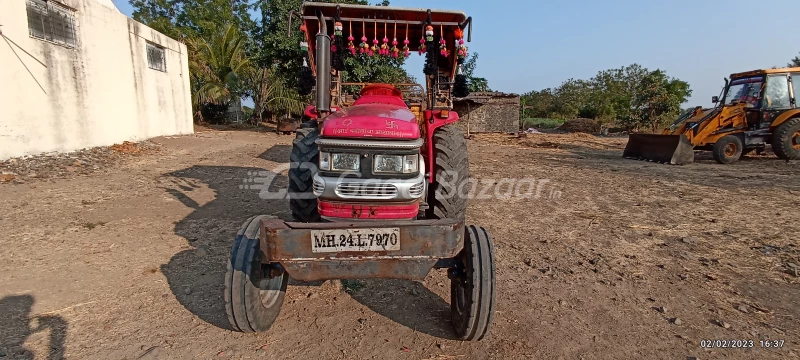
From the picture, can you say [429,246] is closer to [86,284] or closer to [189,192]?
[86,284]

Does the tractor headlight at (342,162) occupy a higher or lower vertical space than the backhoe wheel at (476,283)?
higher

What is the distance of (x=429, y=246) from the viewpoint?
232 centimetres

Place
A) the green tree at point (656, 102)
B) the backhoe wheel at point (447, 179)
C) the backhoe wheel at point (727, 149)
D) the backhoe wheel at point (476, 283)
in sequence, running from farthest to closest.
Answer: the green tree at point (656, 102) → the backhoe wheel at point (727, 149) → the backhoe wheel at point (447, 179) → the backhoe wheel at point (476, 283)

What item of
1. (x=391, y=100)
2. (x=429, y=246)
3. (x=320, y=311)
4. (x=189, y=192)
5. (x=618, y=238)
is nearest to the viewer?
(x=429, y=246)

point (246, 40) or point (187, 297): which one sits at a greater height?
point (246, 40)

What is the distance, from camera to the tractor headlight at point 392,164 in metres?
2.84

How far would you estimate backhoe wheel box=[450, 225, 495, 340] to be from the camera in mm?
2471

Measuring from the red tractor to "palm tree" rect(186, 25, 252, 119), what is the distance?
61.4 ft

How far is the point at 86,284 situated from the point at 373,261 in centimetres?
274

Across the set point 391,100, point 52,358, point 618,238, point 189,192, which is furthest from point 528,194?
point 52,358

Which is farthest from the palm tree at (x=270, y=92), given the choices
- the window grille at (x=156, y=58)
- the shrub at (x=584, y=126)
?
the shrub at (x=584, y=126)

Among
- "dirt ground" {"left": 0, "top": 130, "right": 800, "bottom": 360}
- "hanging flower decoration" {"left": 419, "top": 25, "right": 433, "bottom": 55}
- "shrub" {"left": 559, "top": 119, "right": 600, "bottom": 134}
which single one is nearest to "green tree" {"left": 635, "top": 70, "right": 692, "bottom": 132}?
"shrub" {"left": 559, "top": 119, "right": 600, "bottom": 134}

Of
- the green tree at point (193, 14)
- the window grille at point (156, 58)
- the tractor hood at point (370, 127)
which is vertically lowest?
the tractor hood at point (370, 127)

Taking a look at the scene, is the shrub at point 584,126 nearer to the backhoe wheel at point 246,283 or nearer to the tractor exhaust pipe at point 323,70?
the tractor exhaust pipe at point 323,70
